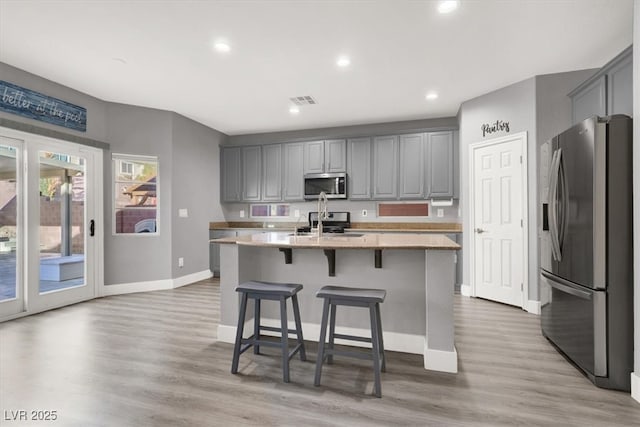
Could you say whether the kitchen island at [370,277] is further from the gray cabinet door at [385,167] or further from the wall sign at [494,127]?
the gray cabinet door at [385,167]

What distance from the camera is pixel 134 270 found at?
15.4 feet

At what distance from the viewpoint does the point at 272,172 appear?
5.88 m

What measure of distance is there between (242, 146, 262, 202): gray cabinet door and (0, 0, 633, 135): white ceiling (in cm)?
156

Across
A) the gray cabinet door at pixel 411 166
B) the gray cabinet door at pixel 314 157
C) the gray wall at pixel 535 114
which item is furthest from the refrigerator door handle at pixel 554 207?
the gray cabinet door at pixel 314 157

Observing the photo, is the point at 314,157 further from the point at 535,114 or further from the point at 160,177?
the point at 535,114

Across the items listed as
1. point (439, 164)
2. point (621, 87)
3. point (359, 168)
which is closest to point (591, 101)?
point (621, 87)

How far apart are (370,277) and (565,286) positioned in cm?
146

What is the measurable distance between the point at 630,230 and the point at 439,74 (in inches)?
93.7

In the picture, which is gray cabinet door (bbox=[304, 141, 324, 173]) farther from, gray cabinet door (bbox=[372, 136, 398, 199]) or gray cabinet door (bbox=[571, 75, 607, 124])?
gray cabinet door (bbox=[571, 75, 607, 124])

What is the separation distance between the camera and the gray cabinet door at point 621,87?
278cm

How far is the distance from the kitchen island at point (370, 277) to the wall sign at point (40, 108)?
2.82m

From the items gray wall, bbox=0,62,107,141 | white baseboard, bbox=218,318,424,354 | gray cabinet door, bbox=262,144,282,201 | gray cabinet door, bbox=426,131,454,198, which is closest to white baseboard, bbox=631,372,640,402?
white baseboard, bbox=218,318,424,354

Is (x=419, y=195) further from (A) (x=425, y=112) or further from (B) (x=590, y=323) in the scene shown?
(B) (x=590, y=323)

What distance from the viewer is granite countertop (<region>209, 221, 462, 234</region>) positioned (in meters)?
5.01
